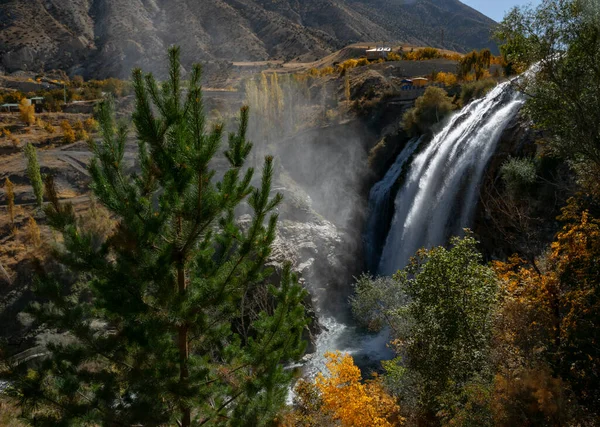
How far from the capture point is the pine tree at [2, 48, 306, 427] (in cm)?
519

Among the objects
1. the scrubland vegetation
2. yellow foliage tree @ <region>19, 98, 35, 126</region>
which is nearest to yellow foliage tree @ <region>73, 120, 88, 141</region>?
yellow foliage tree @ <region>19, 98, 35, 126</region>

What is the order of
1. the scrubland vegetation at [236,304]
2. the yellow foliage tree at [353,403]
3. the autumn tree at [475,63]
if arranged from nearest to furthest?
the scrubland vegetation at [236,304] < the yellow foliage tree at [353,403] < the autumn tree at [475,63]

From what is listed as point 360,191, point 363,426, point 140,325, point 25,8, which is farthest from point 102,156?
point 25,8

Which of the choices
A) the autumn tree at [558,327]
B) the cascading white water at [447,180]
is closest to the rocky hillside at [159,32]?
the cascading white water at [447,180]

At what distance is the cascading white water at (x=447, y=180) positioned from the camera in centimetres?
2191

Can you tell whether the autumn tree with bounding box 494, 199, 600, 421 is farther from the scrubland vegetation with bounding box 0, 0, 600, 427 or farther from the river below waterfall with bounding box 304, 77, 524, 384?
the river below waterfall with bounding box 304, 77, 524, 384

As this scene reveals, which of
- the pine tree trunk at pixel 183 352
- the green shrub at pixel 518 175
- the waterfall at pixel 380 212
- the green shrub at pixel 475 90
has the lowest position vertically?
the waterfall at pixel 380 212

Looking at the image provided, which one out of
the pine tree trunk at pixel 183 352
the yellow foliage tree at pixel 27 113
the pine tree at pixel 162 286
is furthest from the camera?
the yellow foliage tree at pixel 27 113

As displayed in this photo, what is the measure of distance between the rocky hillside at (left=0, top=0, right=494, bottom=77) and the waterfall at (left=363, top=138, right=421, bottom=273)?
63.0 m

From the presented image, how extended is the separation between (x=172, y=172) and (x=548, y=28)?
7.85 m

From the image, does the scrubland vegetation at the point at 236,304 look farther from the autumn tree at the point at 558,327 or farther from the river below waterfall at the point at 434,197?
the river below waterfall at the point at 434,197

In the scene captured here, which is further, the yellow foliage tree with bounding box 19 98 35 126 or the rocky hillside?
the rocky hillside

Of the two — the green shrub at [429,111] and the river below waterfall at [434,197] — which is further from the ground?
the green shrub at [429,111]

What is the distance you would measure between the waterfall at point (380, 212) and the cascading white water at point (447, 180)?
91.7 inches
